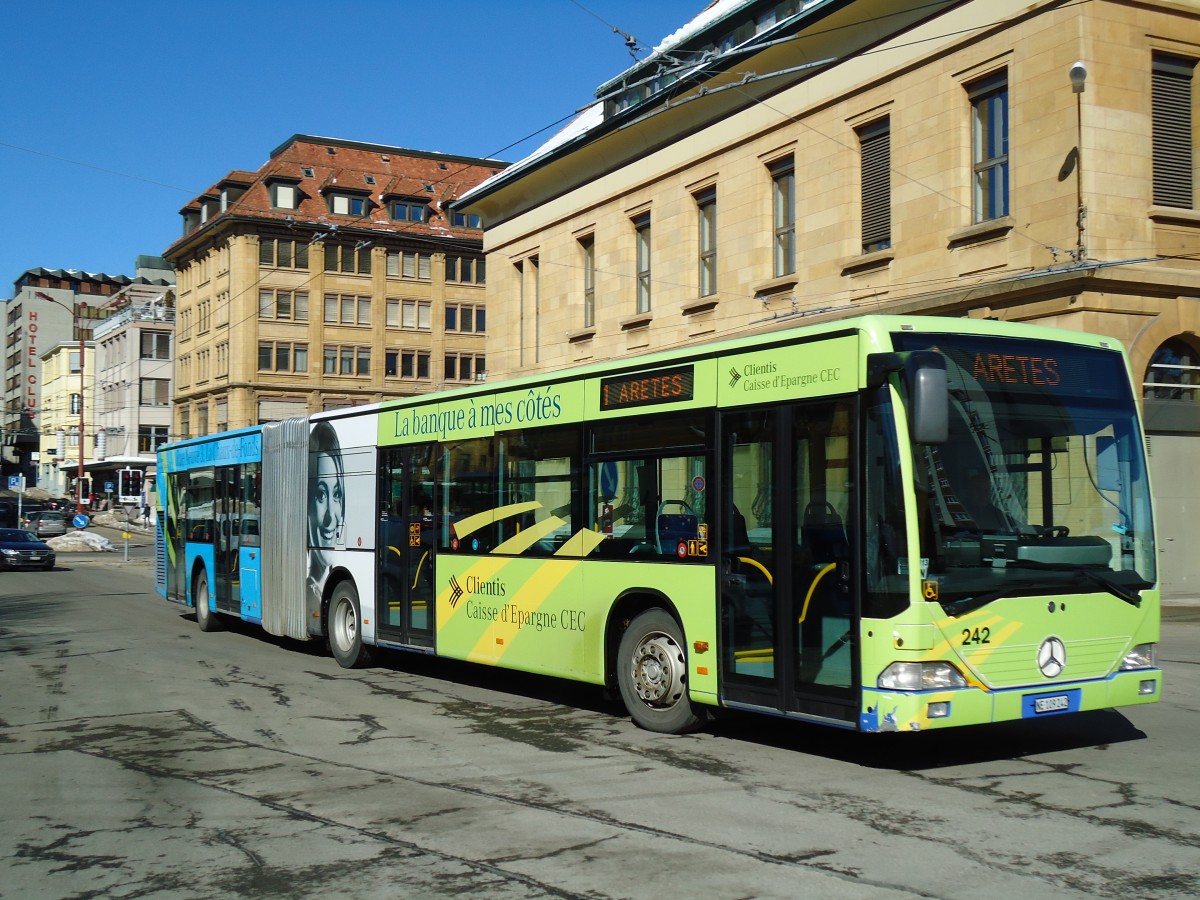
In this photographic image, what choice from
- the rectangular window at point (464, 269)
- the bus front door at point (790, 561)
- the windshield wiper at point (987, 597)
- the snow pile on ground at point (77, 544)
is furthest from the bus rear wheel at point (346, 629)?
the rectangular window at point (464, 269)

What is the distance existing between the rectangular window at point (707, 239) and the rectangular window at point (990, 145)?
7586 mm

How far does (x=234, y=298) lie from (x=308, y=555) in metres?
58.9

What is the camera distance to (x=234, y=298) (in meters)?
71.8

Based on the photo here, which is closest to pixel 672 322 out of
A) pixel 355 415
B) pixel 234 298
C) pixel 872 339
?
pixel 355 415

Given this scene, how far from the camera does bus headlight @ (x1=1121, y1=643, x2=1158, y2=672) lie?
28.5ft

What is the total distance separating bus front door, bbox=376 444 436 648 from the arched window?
1333 centimetres

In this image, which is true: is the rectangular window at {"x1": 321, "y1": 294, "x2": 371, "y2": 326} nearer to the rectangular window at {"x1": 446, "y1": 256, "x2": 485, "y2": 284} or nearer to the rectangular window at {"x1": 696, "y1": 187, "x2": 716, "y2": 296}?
the rectangular window at {"x1": 446, "y1": 256, "x2": 485, "y2": 284}

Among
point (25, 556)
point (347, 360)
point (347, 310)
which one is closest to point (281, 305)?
point (347, 310)

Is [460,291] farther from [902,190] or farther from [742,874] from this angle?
[742,874]

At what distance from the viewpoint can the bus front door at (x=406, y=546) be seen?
13.5 metres

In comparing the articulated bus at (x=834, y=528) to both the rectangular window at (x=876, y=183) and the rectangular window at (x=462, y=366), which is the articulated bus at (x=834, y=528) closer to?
the rectangular window at (x=876, y=183)

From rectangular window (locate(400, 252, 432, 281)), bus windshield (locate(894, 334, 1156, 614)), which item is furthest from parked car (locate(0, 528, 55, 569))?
bus windshield (locate(894, 334, 1156, 614))

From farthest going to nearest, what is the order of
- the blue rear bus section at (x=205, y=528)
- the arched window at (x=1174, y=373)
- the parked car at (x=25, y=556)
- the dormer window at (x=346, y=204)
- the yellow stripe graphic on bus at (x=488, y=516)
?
the dormer window at (x=346, y=204)
the parked car at (x=25, y=556)
the arched window at (x=1174, y=373)
the blue rear bus section at (x=205, y=528)
the yellow stripe graphic on bus at (x=488, y=516)

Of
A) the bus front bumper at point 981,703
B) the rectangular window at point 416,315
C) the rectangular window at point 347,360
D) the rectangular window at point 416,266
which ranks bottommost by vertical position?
the bus front bumper at point 981,703
